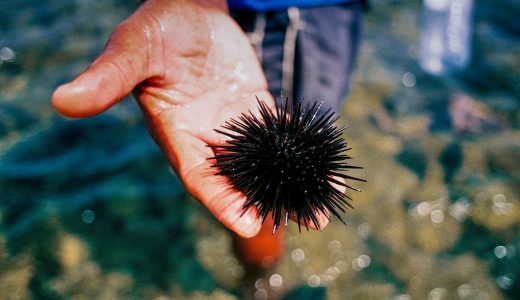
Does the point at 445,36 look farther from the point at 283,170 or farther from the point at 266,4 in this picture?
the point at 283,170

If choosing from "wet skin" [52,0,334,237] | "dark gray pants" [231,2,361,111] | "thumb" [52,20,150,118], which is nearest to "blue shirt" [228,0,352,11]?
"dark gray pants" [231,2,361,111]

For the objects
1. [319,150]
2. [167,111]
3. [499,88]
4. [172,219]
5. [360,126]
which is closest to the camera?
[319,150]

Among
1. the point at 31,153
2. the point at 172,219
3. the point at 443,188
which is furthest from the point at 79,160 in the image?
the point at 443,188

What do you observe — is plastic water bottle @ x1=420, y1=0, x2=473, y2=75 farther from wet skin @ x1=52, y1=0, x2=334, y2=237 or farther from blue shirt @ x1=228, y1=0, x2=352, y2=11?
wet skin @ x1=52, y1=0, x2=334, y2=237

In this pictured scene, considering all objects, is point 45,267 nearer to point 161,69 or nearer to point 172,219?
point 172,219

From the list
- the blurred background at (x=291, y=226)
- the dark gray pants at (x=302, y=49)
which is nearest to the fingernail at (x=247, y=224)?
the dark gray pants at (x=302, y=49)

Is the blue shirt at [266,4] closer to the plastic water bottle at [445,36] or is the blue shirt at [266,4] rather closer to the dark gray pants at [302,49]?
the dark gray pants at [302,49]
